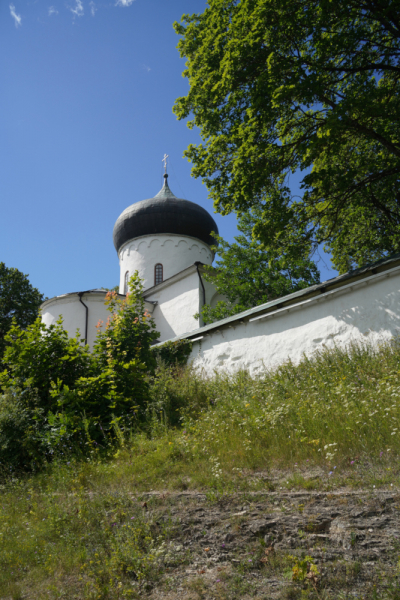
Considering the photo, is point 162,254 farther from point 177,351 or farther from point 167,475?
Answer: point 167,475

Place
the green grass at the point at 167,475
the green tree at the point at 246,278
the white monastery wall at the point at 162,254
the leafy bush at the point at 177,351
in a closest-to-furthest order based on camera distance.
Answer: the green grass at the point at 167,475 → the leafy bush at the point at 177,351 → the green tree at the point at 246,278 → the white monastery wall at the point at 162,254

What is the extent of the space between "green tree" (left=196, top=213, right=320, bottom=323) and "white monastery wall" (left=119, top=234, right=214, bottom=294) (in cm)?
385

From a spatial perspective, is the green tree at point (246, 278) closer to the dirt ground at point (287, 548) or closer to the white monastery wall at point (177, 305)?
the white monastery wall at point (177, 305)

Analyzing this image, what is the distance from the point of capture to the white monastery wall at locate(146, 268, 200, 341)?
17719mm

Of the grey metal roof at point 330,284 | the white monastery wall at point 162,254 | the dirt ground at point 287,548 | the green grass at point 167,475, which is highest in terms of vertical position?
the white monastery wall at point 162,254

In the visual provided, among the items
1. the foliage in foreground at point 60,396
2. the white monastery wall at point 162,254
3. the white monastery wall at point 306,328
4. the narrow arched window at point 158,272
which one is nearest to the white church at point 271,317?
the white monastery wall at point 306,328

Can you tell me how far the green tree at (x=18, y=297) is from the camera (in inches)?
1062

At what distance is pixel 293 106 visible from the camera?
9070mm

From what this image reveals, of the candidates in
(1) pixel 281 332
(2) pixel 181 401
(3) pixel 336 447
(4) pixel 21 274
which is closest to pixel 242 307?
(1) pixel 281 332

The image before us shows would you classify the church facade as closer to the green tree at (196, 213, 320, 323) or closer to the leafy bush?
the green tree at (196, 213, 320, 323)

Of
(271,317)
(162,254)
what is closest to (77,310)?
(162,254)

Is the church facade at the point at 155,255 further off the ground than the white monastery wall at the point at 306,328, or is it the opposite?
the church facade at the point at 155,255

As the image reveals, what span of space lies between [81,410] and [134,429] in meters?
0.87

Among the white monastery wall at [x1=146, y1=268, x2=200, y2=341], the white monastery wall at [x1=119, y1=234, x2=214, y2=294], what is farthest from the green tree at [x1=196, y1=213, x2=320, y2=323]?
the white monastery wall at [x1=119, y1=234, x2=214, y2=294]
